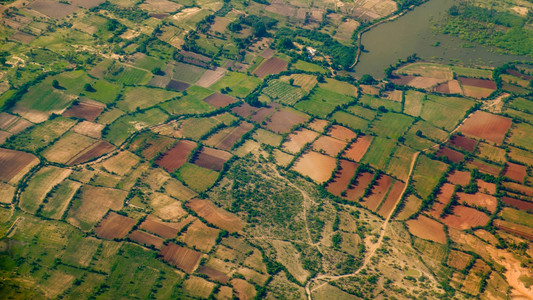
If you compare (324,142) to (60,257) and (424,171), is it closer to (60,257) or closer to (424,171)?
(424,171)

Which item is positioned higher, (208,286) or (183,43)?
(183,43)

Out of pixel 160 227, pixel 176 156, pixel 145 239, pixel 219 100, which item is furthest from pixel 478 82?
pixel 145 239

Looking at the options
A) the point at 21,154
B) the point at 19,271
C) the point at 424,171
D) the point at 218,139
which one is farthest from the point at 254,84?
the point at 19,271

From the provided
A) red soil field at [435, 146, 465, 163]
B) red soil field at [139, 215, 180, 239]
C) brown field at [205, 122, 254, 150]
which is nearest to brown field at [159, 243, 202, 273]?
red soil field at [139, 215, 180, 239]

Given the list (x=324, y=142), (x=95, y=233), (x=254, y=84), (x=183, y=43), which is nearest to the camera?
(x=95, y=233)

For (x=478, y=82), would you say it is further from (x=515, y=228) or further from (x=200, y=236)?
(x=200, y=236)
